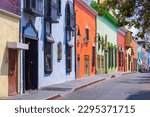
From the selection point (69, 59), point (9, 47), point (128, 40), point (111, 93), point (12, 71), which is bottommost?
point (111, 93)

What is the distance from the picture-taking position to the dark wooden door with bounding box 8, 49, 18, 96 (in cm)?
1777

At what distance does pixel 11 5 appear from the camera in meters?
17.7

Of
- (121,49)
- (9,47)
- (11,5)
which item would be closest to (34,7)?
(11,5)

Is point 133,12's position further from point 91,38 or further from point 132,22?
point 91,38

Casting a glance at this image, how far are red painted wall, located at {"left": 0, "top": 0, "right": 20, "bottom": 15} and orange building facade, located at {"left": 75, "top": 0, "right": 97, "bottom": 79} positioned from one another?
14.9 metres

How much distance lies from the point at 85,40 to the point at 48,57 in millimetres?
12639

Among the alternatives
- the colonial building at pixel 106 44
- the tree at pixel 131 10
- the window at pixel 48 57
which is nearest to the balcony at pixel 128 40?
the colonial building at pixel 106 44

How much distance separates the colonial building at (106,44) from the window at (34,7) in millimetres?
21713

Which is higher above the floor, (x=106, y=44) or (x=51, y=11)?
(x=51, y=11)

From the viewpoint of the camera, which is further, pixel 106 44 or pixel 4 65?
pixel 106 44

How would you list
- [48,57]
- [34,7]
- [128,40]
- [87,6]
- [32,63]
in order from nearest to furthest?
1. [34,7]
2. [32,63]
3. [48,57]
4. [87,6]
5. [128,40]

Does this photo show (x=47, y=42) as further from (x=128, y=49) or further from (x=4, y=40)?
(x=128, y=49)

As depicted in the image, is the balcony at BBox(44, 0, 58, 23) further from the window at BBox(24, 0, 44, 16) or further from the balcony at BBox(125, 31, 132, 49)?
the balcony at BBox(125, 31, 132, 49)

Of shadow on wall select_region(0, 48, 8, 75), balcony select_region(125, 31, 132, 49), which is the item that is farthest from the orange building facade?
balcony select_region(125, 31, 132, 49)
